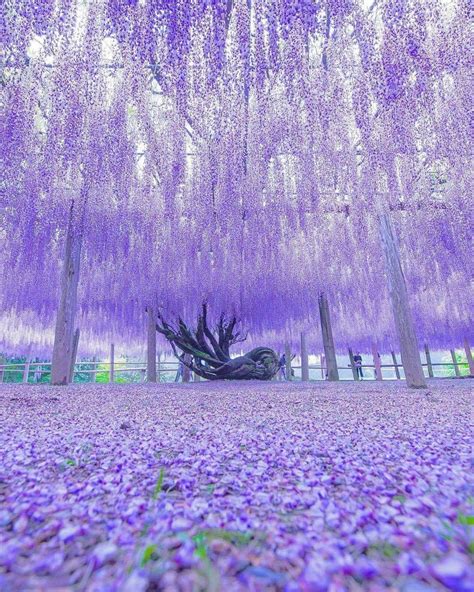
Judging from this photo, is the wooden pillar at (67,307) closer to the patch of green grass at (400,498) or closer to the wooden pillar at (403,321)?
the wooden pillar at (403,321)

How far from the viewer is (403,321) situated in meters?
5.97

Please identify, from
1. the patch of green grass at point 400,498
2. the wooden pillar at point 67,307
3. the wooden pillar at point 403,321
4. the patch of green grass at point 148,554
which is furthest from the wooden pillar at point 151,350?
the patch of green grass at point 148,554

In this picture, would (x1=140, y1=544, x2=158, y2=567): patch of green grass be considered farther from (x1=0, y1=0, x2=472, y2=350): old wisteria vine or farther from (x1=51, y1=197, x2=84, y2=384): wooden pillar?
(x1=51, y1=197, x2=84, y2=384): wooden pillar

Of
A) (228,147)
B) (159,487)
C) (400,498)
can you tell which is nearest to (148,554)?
(159,487)

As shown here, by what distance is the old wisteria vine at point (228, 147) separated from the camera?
3807 millimetres

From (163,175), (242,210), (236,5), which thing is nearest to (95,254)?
(163,175)

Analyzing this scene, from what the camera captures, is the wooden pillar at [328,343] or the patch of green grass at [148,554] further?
the wooden pillar at [328,343]

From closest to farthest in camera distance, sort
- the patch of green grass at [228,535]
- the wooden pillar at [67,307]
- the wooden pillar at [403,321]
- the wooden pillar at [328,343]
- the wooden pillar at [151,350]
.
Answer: the patch of green grass at [228,535] → the wooden pillar at [403,321] → the wooden pillar at [67,307] → the wooden pillar at [151,350] → the wooden pillar at [328,343]

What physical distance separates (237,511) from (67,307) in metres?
6.66

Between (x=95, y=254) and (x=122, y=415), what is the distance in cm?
642

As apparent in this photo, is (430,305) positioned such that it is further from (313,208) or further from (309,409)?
(309,409)

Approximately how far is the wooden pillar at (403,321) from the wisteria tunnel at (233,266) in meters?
0.05

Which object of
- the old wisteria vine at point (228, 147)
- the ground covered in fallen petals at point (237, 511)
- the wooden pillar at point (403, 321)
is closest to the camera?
the ground covered in fallen petals at point (237, 511)

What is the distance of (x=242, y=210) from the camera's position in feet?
25.3
